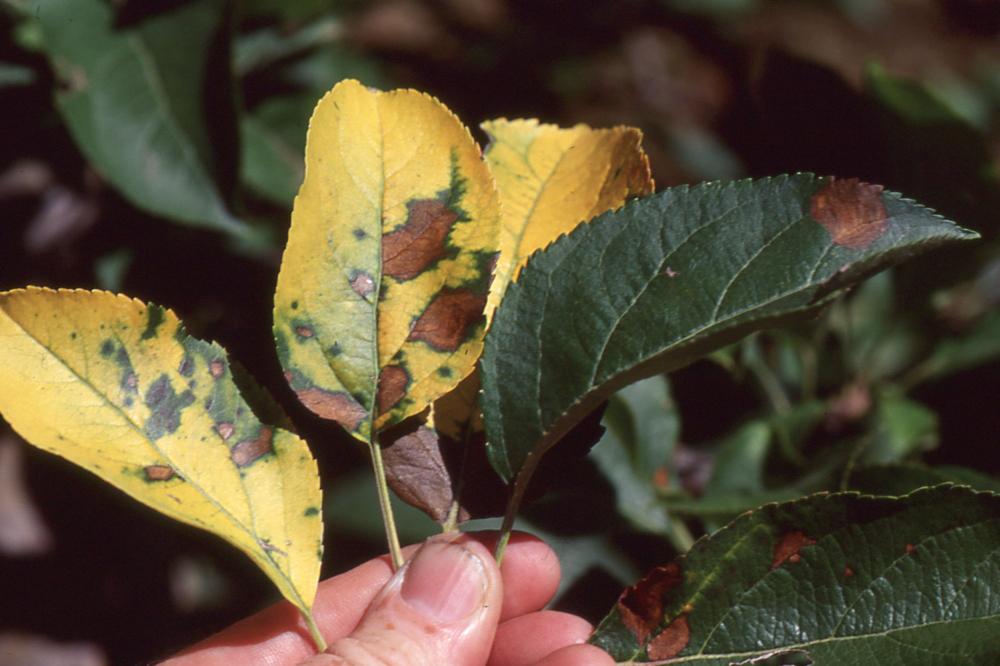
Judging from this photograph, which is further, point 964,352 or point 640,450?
point 964,352

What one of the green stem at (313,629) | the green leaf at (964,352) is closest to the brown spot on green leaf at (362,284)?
the green stem at (313,629)

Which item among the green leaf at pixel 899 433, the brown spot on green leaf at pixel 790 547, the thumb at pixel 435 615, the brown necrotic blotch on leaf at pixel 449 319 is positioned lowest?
the green leaf at pixel 899 433

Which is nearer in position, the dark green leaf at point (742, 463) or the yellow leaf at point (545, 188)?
the yellow leaf at point (545, 188)

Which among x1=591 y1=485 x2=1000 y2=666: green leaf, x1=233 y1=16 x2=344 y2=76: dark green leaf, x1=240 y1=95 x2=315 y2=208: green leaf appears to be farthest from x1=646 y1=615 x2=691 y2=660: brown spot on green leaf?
x1=233 y1=16 x2=344 y2=76: dark green leaf

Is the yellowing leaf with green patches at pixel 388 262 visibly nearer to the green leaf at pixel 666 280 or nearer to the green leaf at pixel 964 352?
the green leaf at pixel 666 280

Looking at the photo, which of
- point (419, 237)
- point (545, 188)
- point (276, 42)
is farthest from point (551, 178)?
point (276, 42)

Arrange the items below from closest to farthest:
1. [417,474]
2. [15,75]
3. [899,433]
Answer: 1. [417,474]
2. [899,433]
3. [15,75]

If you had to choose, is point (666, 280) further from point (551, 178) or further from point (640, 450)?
point (640, 450)

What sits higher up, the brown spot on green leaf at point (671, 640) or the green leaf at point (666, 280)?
the green leaf at point (666, 280)

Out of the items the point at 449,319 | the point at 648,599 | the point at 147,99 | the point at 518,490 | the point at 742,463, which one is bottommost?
the point at 742,463
